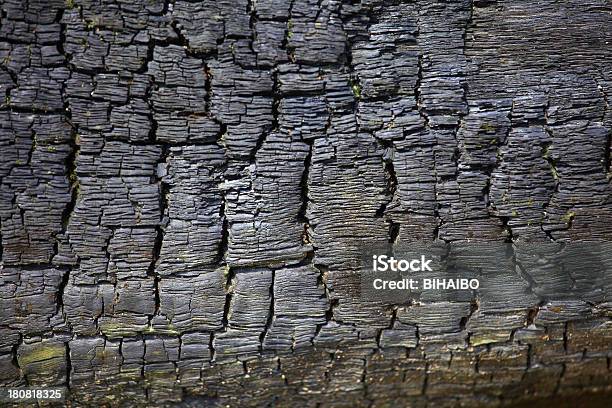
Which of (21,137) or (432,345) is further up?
(21,137)

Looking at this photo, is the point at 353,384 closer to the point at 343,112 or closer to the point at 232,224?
the point at 232,224

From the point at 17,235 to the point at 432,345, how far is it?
1071 millimetres

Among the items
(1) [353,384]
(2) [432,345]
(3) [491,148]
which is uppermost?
(3) [491,148]

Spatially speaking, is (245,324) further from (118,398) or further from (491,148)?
(491,148)

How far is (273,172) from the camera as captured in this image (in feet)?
4.53

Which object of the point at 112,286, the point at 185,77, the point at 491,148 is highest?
the point at 185,77

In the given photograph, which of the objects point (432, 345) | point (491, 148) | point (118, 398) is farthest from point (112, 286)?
point (491, 148)

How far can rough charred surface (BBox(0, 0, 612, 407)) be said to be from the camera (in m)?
1.32

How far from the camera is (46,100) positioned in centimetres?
132

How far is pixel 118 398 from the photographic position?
59.6 inches

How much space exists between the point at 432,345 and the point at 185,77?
36.1 inches

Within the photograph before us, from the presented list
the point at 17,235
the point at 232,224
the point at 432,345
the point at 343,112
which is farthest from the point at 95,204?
the point at 432,345

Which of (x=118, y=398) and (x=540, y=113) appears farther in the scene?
(x=118, y=398)

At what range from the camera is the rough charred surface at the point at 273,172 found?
1.32 m
